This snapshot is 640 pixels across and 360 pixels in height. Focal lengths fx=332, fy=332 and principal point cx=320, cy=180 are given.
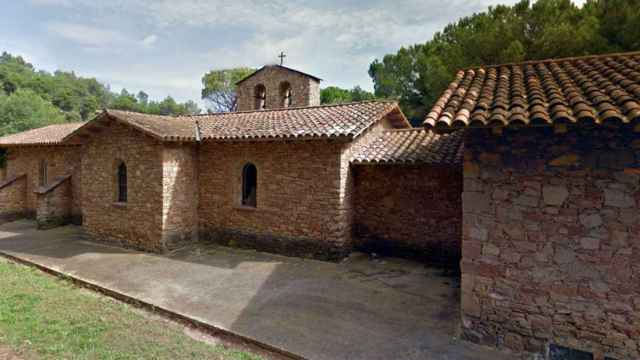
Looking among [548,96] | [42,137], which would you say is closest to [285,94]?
[42,137]

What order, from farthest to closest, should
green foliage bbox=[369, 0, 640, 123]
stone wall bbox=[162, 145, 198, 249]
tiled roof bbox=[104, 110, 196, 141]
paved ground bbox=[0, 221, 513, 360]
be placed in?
green foliage bbox=[369, 0, 640, 123], stone wall bbox=[162, 145, 198, 249], tiled roof bbox=[104, 110, 196, 141], paved ground bbox=[0, 221, 513, 360]

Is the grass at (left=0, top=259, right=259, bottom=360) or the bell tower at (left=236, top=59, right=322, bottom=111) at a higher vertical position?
the bell tower at (left=236, top=59, right=322, bottom=111)

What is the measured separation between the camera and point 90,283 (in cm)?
754

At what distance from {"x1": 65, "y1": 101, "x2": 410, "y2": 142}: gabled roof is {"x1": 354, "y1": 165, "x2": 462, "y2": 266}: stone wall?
171 centimetres

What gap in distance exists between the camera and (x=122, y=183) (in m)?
11.4

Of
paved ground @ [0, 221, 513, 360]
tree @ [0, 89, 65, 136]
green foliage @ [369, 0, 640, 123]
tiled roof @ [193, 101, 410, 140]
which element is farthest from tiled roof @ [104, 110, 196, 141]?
tree @ [0, 89, 65, 136]

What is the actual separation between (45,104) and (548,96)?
62902mm

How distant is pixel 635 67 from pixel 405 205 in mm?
5543

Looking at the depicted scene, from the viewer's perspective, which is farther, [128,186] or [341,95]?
[341,95]

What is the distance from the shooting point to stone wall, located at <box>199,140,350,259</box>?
30.1 feet

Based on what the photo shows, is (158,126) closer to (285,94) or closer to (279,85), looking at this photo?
(279,85)

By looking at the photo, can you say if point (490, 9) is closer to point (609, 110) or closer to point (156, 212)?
point (609, 110)

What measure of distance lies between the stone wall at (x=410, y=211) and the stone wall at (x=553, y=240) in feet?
13.1

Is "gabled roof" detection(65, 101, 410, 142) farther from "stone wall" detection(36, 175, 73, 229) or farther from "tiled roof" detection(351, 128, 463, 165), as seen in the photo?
"stone wall" detection(36, 175, 73, 229)
